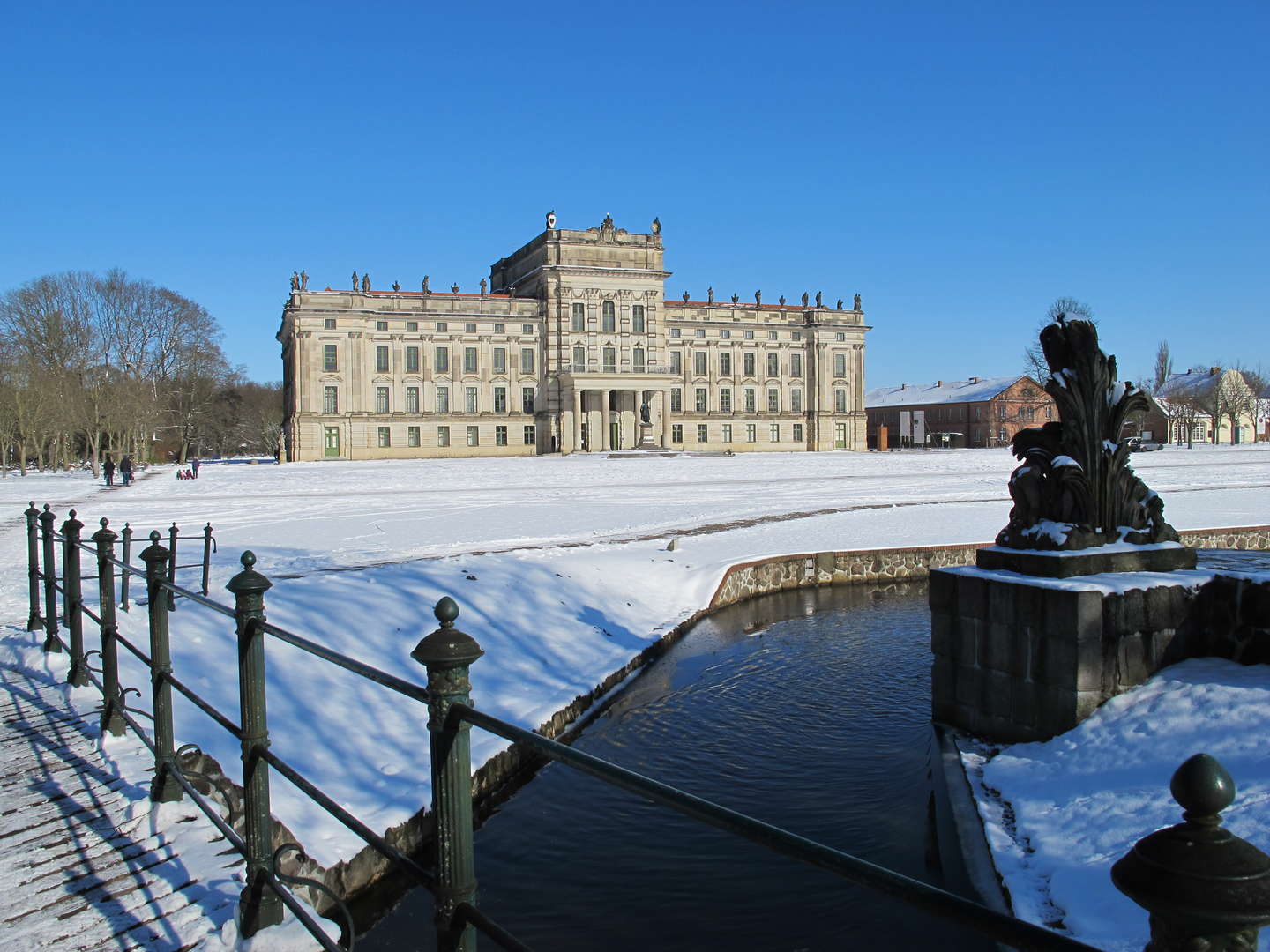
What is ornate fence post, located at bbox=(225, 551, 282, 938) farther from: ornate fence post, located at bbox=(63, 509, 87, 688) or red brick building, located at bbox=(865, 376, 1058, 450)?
red brick building, located at bbox=(865, 376, 1058, 450)

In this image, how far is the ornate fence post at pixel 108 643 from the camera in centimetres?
651

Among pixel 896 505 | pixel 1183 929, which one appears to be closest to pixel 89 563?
pixel 1183 929

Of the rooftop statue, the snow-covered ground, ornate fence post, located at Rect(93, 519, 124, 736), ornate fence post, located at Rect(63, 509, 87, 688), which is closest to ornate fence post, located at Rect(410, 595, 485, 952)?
the snow-covered ground

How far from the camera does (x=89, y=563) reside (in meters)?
15.8

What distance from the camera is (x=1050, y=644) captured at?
7.89m

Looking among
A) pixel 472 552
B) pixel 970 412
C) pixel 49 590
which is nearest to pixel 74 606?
pixel 49 590

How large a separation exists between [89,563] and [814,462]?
41.3m

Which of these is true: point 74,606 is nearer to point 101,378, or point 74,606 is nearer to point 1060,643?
point 1060,643

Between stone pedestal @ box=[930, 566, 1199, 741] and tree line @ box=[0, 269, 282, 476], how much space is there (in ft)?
173

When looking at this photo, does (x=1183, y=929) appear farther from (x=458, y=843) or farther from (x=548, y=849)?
(x=548, y=849)

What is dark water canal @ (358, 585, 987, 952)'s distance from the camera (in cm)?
649

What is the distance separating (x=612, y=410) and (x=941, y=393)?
48.7 meters

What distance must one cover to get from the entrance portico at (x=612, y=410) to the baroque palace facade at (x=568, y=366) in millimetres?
121

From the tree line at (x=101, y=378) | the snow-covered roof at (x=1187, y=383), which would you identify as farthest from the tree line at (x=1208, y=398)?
the tree line at (x=101, y=378)
